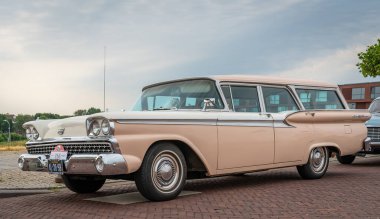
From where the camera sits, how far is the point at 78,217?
219 inches

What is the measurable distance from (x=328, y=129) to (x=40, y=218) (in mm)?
5321

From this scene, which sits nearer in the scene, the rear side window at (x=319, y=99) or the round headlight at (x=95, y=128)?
the round headlight at (x=95, y=128)

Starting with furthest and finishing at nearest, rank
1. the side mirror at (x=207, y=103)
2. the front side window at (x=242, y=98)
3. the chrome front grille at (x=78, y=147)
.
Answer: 1. the front side window at (x=242, y=98)
2. the side mirror at (x=207, y=103)
3. the chrome front grille at (x=78, y=147)

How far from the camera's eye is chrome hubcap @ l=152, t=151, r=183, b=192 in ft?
20.5

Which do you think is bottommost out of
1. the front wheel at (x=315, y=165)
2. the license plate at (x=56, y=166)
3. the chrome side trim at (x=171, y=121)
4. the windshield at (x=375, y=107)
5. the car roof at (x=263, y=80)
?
the front wheel at (x=315, y=165)

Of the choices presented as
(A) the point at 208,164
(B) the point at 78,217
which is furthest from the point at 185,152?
(B) the point at 78,217

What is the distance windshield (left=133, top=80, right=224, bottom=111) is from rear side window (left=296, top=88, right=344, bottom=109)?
2.04 meters

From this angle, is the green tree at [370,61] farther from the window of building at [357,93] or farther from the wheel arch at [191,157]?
the window of building at [357,93]

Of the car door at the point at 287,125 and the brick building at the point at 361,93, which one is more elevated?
the brick building at the point at 361,93

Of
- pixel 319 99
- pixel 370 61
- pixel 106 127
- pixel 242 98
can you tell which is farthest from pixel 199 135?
pixel 370 61

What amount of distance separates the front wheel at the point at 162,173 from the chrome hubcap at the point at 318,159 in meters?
3.13

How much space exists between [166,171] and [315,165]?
357 centimetres

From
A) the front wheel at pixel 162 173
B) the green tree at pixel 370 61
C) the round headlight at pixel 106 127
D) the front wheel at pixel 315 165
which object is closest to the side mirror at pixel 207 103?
the front wheel at pixel 162 173

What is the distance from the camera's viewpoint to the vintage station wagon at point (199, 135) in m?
6.06
